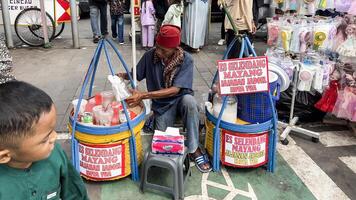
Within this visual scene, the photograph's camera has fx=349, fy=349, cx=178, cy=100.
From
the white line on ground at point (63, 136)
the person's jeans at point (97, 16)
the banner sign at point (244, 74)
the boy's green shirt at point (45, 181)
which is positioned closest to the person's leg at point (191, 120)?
the banner sign at point (244, 74)

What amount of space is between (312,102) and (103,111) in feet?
8.23

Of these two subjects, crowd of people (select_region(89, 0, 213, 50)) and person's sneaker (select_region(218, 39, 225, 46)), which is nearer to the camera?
crowd of people (select_region(89, 0, 213, 50))

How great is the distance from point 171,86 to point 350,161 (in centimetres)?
187

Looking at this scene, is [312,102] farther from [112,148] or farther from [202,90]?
[112,148]

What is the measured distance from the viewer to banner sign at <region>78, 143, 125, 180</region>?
8.79 feet

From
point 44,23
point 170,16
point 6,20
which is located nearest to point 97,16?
point 44,23

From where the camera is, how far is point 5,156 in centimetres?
119

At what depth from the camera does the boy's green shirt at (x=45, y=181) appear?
1257 mm

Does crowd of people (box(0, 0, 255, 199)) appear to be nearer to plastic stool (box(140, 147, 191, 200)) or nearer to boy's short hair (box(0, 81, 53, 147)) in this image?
boy's short hair (box(0, 81, 53, 147))

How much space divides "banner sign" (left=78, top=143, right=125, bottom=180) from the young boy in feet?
4.08

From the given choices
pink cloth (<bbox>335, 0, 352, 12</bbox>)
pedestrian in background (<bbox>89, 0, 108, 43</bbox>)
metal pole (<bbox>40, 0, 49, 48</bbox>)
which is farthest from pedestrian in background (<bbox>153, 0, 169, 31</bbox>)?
pink cloth (<bbox>335, 0, 352, 12</bbox>)

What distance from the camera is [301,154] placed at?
3438mm

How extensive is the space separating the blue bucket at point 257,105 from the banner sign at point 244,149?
0.50 ft

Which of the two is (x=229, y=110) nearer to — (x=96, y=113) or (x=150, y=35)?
(x=96, y=113)
